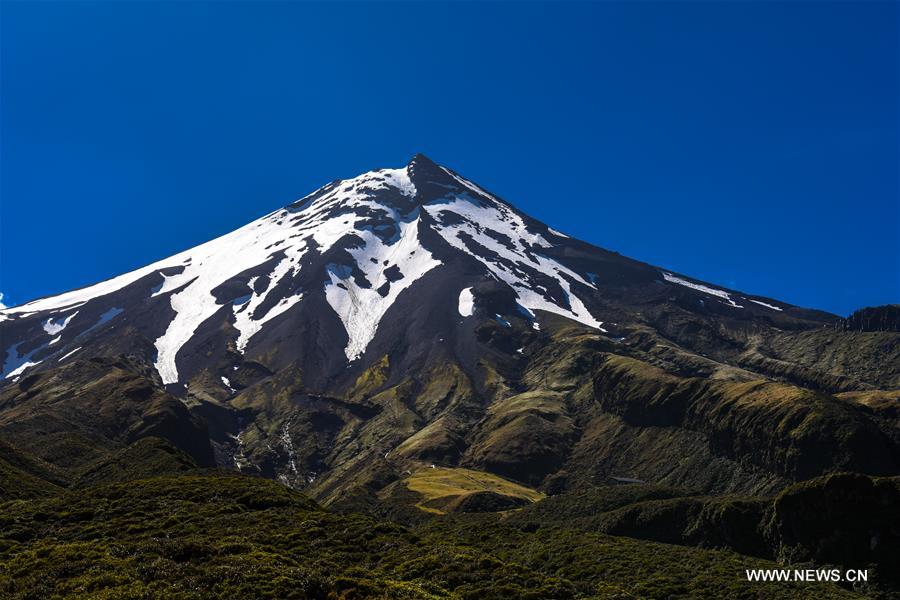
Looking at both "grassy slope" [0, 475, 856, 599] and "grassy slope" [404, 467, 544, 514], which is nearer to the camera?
"grassy slope" [0, 475, 856, 599]

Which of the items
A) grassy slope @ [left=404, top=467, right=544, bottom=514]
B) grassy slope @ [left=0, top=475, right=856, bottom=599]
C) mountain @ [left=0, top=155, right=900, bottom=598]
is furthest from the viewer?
grassy slope @ [left=404, top=467, right=544, bottom=514]

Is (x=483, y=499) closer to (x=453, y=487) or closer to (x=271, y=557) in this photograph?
(x=453, y=487)

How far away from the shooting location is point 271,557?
4044 centimetres

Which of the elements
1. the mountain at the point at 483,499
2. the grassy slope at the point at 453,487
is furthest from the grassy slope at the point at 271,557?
the grassy slope at the point at 453,487

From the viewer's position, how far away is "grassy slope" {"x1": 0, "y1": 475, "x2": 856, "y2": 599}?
114 ft

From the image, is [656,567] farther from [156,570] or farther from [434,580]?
A: [156,570]

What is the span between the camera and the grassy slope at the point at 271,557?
34.7 m

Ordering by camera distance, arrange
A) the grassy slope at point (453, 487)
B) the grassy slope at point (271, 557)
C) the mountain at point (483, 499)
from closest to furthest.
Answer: the grassy slope at point (271, 557), the mountain at point (483, 499), the grassy slope at point (453, 487)

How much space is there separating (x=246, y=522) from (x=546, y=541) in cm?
4030

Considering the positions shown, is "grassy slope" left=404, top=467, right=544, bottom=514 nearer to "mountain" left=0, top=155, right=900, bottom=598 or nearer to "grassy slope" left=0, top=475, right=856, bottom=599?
"mountain" left=0, top=155, right=900, bottom=598

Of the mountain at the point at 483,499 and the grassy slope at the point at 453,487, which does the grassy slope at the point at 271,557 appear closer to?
the mountain at the point at 483,499

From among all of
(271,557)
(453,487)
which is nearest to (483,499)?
(453,487)

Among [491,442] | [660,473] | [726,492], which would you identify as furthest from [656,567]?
[491,442]

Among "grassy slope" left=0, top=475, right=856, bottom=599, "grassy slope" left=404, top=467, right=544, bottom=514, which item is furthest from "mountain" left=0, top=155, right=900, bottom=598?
"grassy slope" left=404, top=467, right=544, bottom=514
